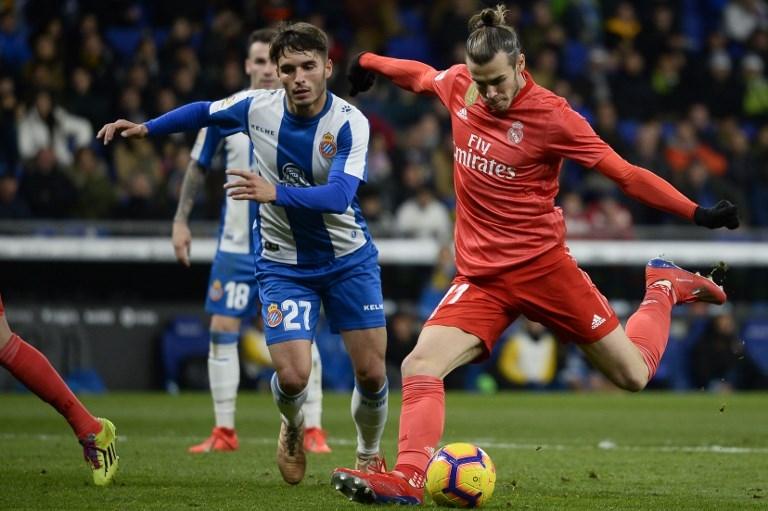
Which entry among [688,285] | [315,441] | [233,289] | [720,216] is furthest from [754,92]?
[720,216]

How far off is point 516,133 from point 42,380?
2.82 meters

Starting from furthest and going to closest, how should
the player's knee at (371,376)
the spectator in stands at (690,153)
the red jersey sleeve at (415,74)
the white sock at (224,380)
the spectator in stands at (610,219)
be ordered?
1. the spectator in stands at (690,153)
2. the spectator in stands at (610,219)
3. the white sock at (224,380)
4. the player's knee at (371,376)
5. the red jersey sleeve at (415,74)

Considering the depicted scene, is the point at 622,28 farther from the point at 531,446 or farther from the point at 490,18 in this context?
the point at 490,18

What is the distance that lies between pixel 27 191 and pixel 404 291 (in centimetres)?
481

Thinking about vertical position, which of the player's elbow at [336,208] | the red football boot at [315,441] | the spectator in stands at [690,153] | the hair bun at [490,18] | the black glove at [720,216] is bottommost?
the red football boot at [315,441]

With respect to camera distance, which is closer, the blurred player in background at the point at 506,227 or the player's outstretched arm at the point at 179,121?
the blurred player in background at the point at 506,227

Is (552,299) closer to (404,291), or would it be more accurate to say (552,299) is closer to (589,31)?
(404,291)

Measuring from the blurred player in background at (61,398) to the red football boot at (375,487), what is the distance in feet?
5.33

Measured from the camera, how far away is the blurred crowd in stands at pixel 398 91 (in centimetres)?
1661

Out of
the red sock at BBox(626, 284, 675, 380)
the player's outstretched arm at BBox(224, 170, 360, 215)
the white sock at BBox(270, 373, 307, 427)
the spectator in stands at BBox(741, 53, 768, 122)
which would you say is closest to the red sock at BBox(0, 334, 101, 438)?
the white sock at BBox(270, 373, 307, 427)

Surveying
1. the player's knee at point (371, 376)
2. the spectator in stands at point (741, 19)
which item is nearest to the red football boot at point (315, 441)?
the player's knee at point (371, 376)

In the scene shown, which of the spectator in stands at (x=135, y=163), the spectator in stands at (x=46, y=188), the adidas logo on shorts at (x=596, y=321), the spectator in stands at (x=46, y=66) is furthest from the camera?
the spectator in stands at (x=46, y=66)

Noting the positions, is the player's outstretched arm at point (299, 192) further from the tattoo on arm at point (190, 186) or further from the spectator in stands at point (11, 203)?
the spectator in stands at point (11, 203)

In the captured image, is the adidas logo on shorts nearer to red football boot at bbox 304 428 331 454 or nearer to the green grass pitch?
the green grass pitch
